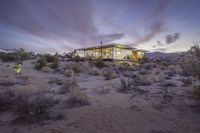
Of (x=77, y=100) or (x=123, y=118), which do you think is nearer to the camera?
(x=123, y=118)

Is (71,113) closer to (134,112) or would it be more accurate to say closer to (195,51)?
(134,112)

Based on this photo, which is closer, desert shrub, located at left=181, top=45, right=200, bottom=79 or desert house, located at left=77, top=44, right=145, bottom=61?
desert shrub, located at left=181, top=45, right=200, bottom=79

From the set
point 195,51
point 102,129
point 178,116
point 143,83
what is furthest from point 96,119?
point 143,83

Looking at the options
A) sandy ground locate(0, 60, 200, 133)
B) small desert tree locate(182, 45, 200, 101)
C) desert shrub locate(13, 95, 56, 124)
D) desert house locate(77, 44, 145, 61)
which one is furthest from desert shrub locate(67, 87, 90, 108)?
desert house locate(77, 44, 145, 61)

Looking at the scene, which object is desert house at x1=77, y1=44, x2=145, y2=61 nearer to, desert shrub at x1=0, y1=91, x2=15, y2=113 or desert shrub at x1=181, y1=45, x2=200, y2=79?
desert shrub at x1=181, y1=45, x2=200, y2=79

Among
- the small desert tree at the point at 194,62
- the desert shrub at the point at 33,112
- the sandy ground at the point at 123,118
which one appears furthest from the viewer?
the small desert tree at the point at 194,62

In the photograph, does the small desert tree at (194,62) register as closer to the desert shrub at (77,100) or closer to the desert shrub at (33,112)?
the desert shrub at (77,100)

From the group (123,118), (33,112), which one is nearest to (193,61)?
(123,118)

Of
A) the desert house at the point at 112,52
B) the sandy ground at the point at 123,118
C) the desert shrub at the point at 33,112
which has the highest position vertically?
the desert house at the point at 112,52

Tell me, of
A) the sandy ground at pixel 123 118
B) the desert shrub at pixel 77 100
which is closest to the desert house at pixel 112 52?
the desert shrub at pixel 77 100

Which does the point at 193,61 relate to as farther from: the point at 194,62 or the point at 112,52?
the point at 112,52

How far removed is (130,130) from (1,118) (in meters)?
3.84

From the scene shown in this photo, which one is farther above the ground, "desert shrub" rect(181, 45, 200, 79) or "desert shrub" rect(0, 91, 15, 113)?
"desert shrub" rect(181, 45, 200, 79)

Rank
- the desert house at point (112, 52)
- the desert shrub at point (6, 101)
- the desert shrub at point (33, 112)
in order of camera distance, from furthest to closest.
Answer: the desert house at point (112, 52)
the desert shrub at point (6, 101)
the desert shrub at point (33, 112)
